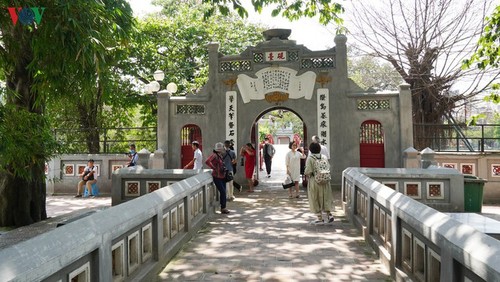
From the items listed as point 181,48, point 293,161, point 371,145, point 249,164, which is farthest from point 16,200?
point 181,48

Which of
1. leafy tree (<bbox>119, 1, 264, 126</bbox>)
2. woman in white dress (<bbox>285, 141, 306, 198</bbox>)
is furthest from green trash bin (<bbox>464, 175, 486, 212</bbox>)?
leafy tree (<bbox>119, 1, 264, 126</bbox>)

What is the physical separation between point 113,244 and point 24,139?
5.13m

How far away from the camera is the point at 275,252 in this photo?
613 cm

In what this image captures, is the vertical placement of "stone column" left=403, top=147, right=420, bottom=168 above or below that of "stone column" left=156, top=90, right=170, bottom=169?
below

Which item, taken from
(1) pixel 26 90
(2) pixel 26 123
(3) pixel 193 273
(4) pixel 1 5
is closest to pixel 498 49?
(3) pixel 193 273

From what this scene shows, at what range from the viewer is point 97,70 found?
7.49m

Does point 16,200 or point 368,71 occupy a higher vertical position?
point 368,71

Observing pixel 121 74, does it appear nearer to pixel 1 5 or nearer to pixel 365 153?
pixel 365 153

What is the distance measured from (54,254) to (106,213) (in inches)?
45.8

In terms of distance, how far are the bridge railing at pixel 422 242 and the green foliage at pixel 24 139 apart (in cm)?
576

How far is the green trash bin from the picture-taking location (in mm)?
9945

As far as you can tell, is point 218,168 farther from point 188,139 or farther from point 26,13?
point 188,139

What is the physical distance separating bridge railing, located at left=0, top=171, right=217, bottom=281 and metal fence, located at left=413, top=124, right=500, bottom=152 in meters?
10.2

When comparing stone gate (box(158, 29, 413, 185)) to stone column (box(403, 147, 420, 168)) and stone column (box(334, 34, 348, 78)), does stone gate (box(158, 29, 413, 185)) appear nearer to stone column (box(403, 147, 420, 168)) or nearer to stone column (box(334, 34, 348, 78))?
stone column (box(334, 34, 348, 78))
